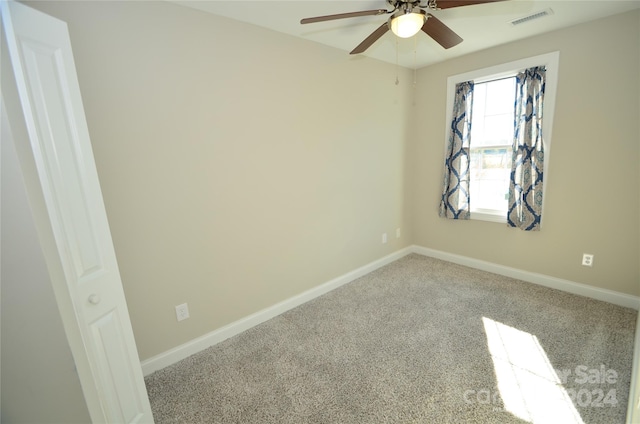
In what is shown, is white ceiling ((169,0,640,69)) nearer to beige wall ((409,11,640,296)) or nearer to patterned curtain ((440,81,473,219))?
beige wall ((409,11,640,296))

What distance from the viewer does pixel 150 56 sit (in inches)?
66.5

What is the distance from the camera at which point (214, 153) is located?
6.56 ft

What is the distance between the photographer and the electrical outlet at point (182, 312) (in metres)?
1.98

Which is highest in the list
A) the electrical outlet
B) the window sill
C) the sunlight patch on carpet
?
the window sill

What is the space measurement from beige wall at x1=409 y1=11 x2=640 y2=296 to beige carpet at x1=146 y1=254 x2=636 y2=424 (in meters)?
0.42

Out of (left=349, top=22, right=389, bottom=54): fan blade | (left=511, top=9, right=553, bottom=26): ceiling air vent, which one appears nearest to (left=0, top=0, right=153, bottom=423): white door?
(left=349, top=22, right=389, bottom=54): fan blade

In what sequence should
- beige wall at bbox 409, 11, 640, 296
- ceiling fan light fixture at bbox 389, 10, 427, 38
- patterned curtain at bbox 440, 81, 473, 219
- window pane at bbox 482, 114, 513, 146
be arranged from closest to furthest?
ceiling fan light fixture at bbox 389, 10, 427, 38, beige wall at bbox 409, 11, 640, 296, window pane at bbox 482, 114, 513, 146, patterned curtain at bbox 440, 81, 473, 219

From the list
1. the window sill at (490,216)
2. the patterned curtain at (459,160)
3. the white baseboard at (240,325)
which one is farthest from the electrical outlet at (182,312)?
the window sill at (490,216)

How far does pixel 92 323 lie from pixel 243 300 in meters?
1.23

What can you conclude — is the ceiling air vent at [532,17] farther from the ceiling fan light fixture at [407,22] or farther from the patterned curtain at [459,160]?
the ceiling fan light fixture at [407,22]

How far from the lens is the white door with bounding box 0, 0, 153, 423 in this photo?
3.07 feet

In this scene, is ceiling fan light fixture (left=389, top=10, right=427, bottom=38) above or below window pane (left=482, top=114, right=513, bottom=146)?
above

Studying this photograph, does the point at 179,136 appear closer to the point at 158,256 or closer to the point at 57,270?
the point at 158,256

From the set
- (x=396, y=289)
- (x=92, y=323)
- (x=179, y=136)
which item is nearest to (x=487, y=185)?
(x=396, y=289)
